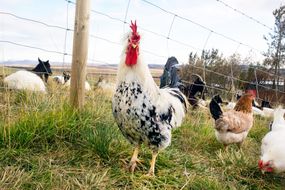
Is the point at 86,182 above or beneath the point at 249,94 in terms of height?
beneath

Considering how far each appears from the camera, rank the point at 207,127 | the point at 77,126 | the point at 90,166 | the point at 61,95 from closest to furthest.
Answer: the point at 90,166
the point at 77,126
the point at 61,95
the point at 207,127

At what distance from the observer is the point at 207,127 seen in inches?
196

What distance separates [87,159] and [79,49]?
1243 mm

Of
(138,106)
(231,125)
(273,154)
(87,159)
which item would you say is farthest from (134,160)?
(231,125)

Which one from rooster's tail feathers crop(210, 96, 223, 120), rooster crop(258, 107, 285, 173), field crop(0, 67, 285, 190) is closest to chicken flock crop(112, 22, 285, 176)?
field crop(0, 67, 285, 190)

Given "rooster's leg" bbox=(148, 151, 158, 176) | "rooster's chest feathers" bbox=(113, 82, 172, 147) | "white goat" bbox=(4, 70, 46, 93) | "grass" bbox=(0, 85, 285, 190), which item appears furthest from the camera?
"white goat" bbox=(4, 70, 46, 93)

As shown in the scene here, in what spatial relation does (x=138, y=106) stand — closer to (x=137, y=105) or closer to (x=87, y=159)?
(x=137, y=105)

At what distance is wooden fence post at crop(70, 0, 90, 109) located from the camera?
362 cm

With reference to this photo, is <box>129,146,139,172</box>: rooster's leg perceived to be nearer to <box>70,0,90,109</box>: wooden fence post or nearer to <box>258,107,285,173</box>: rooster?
<box>70,0,90,109</box>: wooden fence post

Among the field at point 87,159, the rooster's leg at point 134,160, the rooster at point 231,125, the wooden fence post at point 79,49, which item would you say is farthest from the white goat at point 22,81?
the rooster at point 231,125

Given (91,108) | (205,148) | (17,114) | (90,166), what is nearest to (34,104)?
(17,114)

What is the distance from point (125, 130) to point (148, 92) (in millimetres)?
430

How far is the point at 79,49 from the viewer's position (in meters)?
3.64

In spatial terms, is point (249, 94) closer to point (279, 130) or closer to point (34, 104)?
point (279, 130)
